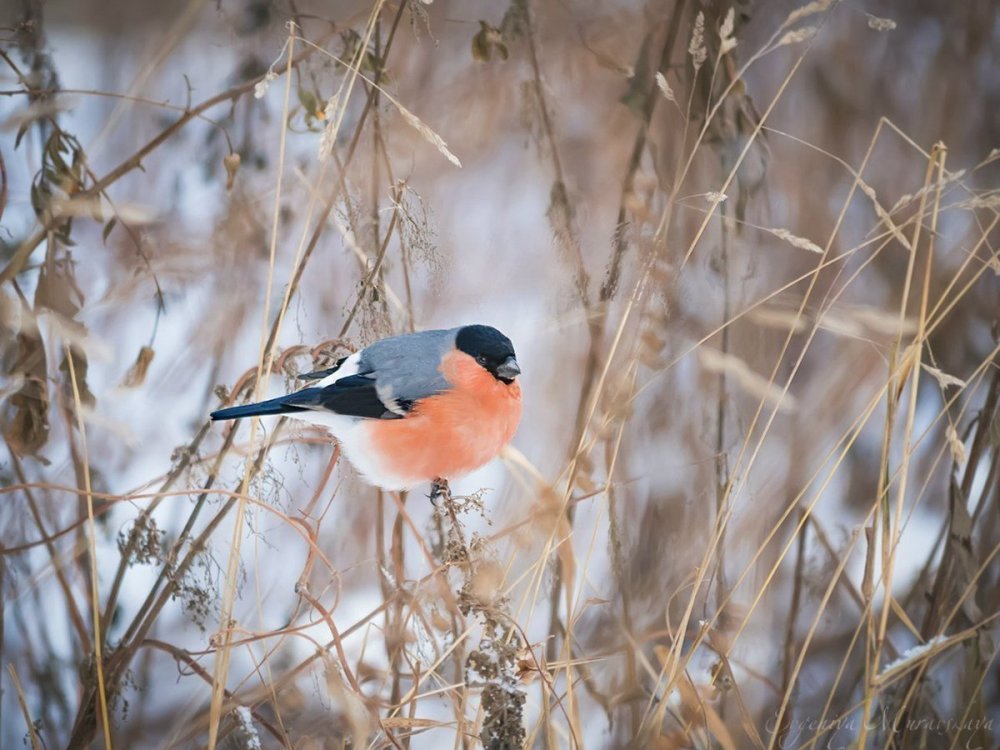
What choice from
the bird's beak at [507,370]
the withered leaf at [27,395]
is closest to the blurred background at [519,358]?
the withered leaf at [27,395]

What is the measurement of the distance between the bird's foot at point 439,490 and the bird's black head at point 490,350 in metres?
0.12

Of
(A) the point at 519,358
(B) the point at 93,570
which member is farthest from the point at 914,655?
(B) the point at 93,570

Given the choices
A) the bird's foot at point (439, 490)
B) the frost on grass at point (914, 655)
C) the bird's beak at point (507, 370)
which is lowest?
the frost on grass at point (914, 655)

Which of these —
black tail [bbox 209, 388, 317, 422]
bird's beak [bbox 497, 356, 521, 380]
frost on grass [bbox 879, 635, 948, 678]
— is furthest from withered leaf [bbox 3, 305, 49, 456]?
frost on grass [bbox 879, 635, 948, 678]

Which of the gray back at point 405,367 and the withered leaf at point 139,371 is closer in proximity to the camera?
the gray back at point 405,367

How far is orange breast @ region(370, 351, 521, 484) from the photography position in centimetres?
86

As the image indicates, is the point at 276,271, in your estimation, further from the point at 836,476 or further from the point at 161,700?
the point at 836,476

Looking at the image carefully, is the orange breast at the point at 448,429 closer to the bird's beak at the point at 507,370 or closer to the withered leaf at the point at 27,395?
the bird's beak at the point at 507,370

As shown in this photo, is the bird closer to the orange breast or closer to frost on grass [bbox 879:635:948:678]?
the orange breast

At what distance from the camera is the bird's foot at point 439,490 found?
0.87m

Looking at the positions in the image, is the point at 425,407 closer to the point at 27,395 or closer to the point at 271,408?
the point at 271,408

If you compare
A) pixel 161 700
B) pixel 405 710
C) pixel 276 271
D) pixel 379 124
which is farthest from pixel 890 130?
pixel 161 700

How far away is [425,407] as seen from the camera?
862mm

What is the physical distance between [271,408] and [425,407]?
0.15 metres
